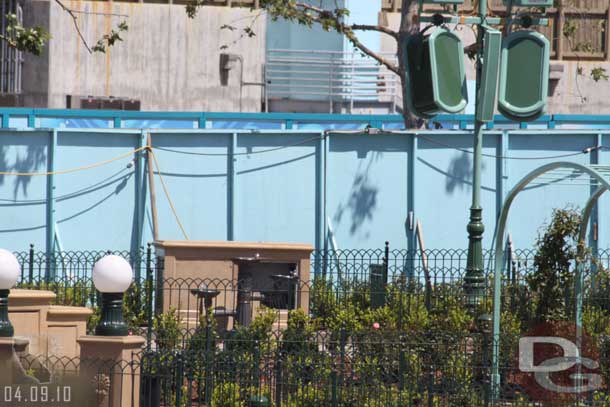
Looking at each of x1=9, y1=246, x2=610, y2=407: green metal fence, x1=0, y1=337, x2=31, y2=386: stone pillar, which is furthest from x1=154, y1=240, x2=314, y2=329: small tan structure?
x1=0, y1=337, x2=31, y2=386: stone pillar

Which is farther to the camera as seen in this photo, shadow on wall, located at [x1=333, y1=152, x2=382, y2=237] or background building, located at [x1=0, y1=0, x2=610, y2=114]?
background building, located at [x1=0, y1=0, x2=610, y2=114]

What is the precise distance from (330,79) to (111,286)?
18.7 meters

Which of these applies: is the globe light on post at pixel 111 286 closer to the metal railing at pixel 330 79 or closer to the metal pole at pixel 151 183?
the metal pole at pixel 151 183

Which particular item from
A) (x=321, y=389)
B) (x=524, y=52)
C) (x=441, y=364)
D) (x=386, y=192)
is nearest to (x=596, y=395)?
(x=441, y=364)

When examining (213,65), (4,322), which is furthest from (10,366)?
(213,65)

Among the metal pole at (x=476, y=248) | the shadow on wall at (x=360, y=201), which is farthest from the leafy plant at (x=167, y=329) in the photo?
the shadow on wall at (x=360, y=201)

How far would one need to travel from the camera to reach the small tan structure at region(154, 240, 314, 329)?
52.3 feet

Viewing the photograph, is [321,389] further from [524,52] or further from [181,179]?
[181,179]

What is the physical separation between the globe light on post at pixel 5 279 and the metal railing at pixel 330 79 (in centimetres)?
1833

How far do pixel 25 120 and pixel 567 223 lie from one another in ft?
35.9

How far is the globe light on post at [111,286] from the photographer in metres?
10.1

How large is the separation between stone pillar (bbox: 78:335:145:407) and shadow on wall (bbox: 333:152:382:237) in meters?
10.2

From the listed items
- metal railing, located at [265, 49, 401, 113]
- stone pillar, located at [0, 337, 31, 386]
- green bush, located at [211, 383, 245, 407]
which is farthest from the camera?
metal railing, located at [265, 49, 401, 113]

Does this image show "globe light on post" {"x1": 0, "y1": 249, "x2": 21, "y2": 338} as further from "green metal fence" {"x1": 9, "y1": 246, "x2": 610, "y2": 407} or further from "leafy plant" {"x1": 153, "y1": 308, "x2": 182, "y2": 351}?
"leafy plant" {"x1": 153, "y1": 308, "x2": 182, "y2": 351}
